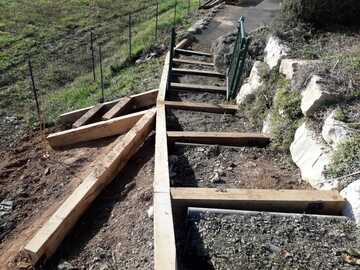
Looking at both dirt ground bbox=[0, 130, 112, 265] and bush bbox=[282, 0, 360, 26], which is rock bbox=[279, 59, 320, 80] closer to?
bush bbox=[282, 0, 360, 26]

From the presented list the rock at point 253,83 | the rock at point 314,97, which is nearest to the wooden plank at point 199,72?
the rock at point 253,83

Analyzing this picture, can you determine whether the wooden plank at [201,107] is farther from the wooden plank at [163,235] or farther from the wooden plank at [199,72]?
the wooden plank at [163,235]

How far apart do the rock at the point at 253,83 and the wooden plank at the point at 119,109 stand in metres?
1.88

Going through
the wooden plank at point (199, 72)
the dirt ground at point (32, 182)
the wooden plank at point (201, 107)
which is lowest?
the dirt ground at point (32, 182)

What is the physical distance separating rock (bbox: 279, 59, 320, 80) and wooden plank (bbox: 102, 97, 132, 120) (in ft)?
8.57

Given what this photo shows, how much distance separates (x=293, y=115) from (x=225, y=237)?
205 centimetres

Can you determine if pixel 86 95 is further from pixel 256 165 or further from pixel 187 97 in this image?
pixel 256 165

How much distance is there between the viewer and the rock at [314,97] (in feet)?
12.7

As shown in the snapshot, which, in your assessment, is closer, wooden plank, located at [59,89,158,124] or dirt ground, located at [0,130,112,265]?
dirt ground, located at [0,130,112,265]

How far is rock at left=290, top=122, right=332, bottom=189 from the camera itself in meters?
3.46

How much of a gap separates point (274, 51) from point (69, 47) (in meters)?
6.97

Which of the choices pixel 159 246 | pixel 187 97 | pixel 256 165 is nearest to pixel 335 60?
pixel 256 165

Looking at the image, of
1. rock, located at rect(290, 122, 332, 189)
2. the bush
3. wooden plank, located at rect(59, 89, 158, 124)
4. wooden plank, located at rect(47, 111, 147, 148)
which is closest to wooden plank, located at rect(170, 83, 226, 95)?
wooden plank, located at rect(59, 89, 158, 124)

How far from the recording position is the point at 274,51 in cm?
563
